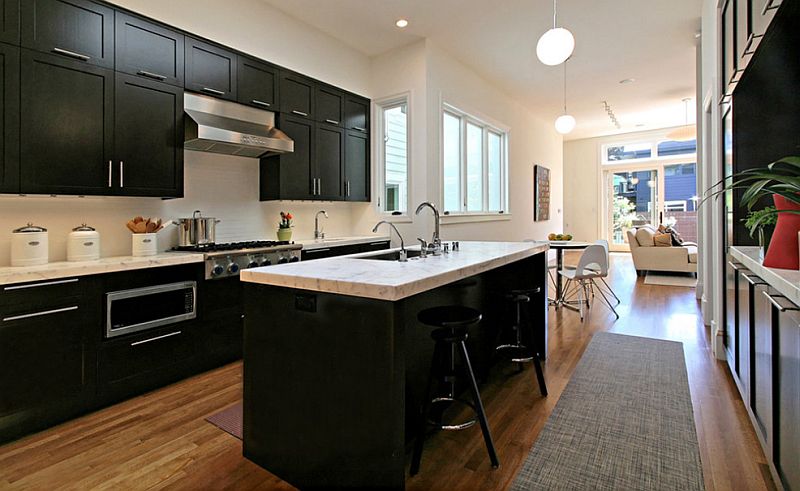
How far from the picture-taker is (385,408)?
1.53 metres

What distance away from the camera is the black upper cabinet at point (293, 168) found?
13.6 feet

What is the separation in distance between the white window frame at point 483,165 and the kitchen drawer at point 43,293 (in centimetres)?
365

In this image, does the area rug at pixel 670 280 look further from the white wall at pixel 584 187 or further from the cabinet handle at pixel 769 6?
the cabinet handle at pixel 769 6

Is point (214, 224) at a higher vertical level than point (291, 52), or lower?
lower

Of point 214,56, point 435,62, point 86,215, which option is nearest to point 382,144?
point 435,62

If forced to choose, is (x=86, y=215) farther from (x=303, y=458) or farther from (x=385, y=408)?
(x=385, y=408)

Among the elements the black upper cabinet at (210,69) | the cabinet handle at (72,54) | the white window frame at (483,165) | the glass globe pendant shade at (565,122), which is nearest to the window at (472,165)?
the white window frame at (483,165)

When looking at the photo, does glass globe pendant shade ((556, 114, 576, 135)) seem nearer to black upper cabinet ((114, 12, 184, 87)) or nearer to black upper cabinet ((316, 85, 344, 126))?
black upper cabinet ((316, 85, 344, 126))

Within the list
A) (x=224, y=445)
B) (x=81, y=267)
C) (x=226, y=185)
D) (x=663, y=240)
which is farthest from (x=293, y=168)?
(x=663, y=240)

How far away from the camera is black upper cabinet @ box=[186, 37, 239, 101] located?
3.36 meters

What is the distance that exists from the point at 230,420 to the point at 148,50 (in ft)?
8.70

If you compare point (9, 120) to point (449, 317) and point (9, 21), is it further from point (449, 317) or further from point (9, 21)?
point (449, 317)

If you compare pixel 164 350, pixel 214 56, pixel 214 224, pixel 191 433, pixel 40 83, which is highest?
pixel 214 56

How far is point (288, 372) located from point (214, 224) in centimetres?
228
